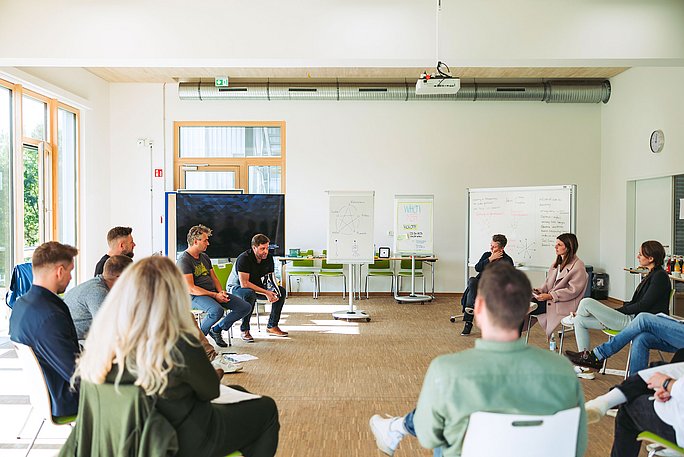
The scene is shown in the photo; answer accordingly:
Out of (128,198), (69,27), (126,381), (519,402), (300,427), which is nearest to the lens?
(519,402)

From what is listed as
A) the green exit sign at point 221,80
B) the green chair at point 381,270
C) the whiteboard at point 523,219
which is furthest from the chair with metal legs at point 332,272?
the green exit sign at point 221,80

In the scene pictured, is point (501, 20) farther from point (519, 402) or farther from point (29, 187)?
point (29, 187)

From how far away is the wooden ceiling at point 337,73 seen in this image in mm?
9336

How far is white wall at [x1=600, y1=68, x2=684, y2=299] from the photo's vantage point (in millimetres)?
8234

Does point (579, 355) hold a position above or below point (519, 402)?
below

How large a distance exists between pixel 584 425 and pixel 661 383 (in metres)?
0.83

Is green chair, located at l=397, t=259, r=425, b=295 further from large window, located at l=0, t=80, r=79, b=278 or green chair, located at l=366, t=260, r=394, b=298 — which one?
large window, located at l=0, t=80, r=79, b=278

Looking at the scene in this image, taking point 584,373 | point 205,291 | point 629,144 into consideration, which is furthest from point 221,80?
point 584,373

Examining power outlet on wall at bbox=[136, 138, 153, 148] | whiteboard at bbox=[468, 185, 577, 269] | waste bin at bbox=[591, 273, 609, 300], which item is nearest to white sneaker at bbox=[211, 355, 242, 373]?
whiteboard at bbox=[468, 185, 577, 269]

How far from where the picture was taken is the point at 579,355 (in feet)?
17.1

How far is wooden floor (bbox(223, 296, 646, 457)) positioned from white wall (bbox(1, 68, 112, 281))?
352cm

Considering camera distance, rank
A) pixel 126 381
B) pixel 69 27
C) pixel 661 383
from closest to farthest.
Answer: pixel 126 381, pixel 661 383, pixel 69 27

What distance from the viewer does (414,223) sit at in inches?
388

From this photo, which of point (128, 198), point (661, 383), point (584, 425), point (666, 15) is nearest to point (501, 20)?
point (666, 15)
